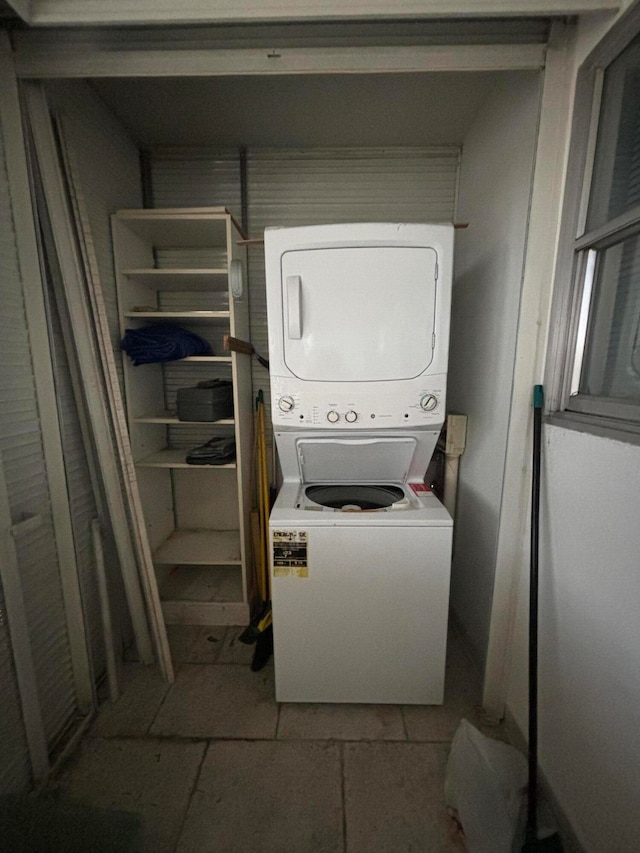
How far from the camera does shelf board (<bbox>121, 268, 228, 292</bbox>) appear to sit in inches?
61.3

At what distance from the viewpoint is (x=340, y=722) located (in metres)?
1.32

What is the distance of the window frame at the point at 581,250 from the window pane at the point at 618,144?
0.7 inches

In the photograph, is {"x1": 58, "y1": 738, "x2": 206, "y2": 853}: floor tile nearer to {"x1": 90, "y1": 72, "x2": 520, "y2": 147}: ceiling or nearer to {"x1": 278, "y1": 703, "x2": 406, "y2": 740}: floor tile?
{"x1": 278, "y1": 703, "x2": 406, "y2": 740}: floor tile

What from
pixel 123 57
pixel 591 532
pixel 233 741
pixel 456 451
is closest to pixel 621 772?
pixel 591 532

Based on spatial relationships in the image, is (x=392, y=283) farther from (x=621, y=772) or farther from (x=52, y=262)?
(x=621, y=772)

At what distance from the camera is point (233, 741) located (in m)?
1.25

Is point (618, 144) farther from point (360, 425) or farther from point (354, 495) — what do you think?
point (354, 495)

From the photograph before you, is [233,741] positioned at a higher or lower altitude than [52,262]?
lower

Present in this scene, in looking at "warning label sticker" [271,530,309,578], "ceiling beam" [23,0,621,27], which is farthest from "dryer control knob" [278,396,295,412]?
"ceiling beam" [23,0,621,27]

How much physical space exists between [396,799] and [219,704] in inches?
30.7

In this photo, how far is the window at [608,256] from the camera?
0.93 metres

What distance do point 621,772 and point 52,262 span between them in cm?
242

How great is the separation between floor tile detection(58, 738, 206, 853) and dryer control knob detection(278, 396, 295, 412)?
1.38m

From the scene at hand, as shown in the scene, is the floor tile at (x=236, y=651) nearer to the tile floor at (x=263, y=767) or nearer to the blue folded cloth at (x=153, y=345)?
the tile floor at (x=263, y=767)
